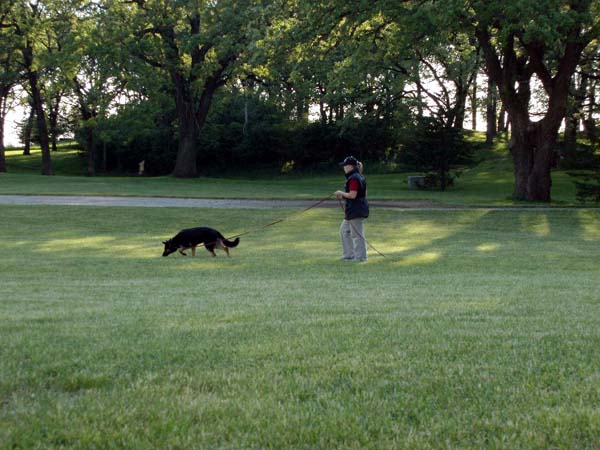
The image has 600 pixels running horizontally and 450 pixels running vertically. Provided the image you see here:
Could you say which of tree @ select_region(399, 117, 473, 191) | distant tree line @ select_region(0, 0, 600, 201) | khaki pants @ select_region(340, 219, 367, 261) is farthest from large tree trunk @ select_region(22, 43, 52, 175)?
khaki pants @ select_region(340, 219, 367, 261)

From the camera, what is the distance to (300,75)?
37.9m

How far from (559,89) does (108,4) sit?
30788 millimetres

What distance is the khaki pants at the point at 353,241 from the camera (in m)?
15.5

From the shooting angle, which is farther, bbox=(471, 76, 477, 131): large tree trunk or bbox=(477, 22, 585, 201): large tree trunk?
bbox=(471, 76, 477, 131): large tree trunk

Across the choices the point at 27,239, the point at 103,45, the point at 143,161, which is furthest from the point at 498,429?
the point at 143,161

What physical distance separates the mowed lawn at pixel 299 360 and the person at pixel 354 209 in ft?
6.75

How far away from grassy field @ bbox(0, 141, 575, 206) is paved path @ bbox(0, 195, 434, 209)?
1796 mm

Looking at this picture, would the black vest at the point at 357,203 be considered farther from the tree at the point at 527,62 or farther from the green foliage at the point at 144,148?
the green foliage at the point at 144,148

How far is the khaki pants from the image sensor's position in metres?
15.5

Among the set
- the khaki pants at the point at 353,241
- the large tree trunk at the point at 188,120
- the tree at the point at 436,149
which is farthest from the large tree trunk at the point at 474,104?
the khaki pants at the point at 353,241

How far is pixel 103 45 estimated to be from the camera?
43562 mm

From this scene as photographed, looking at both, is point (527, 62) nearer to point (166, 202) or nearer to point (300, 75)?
point (300, 75)

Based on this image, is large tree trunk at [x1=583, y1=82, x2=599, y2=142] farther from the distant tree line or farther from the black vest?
the black vest

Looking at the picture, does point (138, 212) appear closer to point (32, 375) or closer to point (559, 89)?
point (559, 89)
